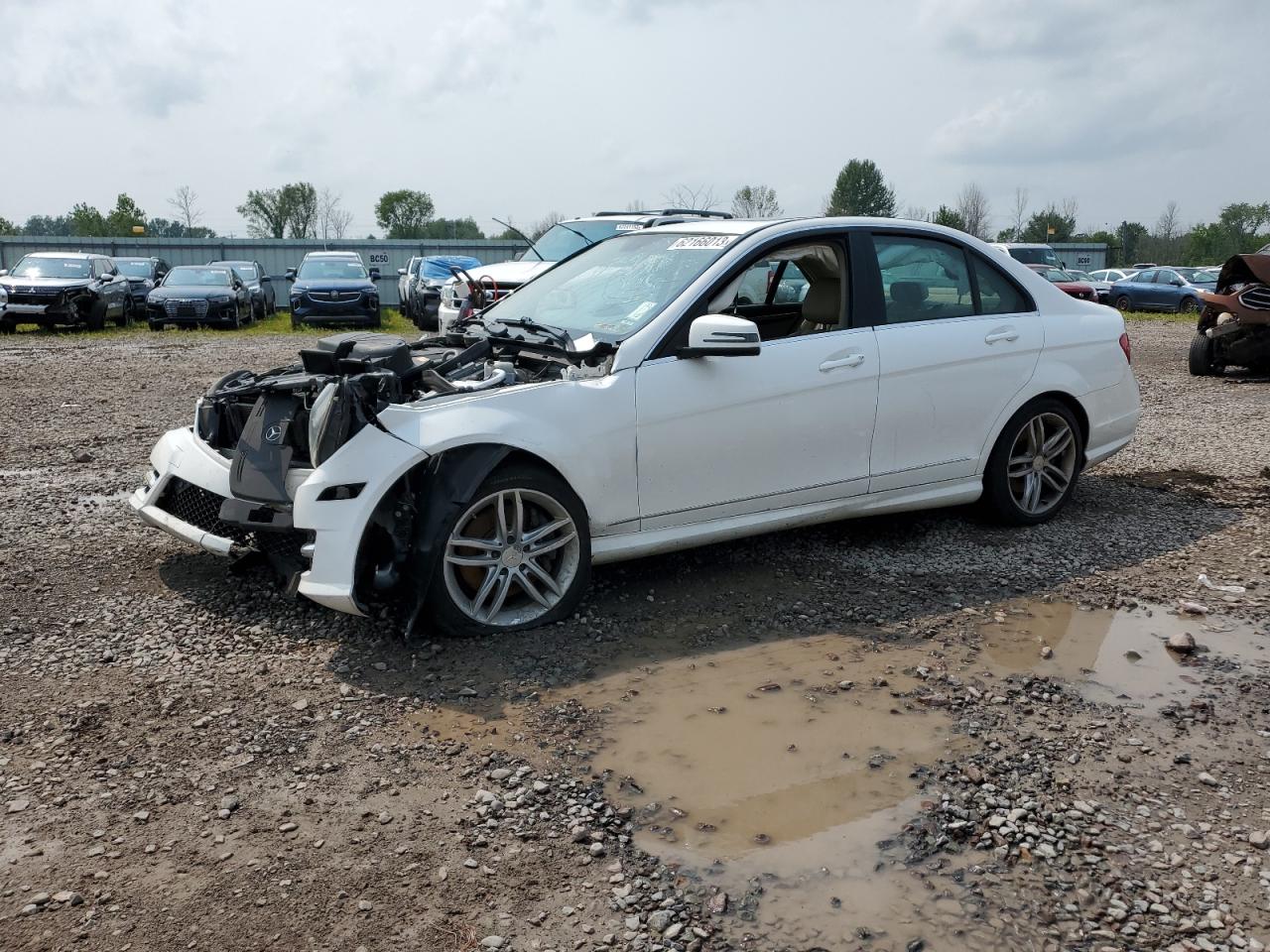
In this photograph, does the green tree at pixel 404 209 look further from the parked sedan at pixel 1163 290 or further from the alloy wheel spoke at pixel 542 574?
the alloy wheel spoke at pixel 542 574

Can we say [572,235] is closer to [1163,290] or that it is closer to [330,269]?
[330,269]

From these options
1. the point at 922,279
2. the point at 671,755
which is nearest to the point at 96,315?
the point at 922,279

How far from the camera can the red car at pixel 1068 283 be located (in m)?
24.2

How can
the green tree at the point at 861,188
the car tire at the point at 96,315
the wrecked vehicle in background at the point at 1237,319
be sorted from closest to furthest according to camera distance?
the wrecked vehicle in background at the point at 1237,319 → the car tire at the point at 96,315 → the green tree at the point at 861,188

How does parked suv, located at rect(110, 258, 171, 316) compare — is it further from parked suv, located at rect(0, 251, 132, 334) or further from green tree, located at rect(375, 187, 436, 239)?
green tree, located at rect(375, 187, 436, 239)

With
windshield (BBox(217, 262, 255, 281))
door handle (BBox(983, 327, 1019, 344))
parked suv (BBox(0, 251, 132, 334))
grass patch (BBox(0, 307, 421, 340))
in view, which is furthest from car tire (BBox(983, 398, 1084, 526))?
windshield (BBox(217, 262, 255, 281))

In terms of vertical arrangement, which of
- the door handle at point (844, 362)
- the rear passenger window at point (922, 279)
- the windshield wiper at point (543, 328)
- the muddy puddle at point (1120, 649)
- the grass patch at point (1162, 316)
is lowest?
the grass patch at point (1162, 316)

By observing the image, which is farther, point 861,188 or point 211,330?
point 861,188

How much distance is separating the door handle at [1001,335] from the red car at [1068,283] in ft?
61.0

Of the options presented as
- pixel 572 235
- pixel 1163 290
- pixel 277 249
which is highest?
pixel 277 249

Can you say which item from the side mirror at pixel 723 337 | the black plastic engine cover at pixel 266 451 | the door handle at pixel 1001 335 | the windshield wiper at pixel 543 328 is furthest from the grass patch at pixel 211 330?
the side mirror at pixel 723 337

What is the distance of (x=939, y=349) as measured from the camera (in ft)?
18.8

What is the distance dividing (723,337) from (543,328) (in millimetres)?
947

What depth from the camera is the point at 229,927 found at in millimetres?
2781
